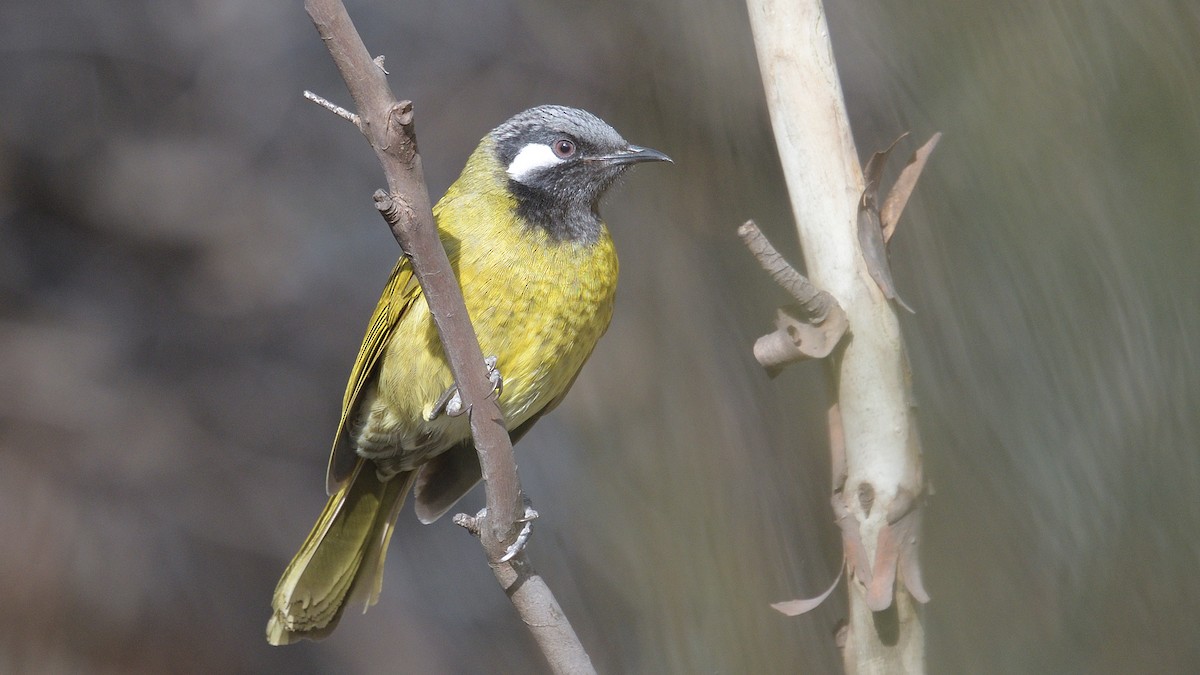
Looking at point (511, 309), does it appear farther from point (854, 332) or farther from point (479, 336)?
point (854, 332)

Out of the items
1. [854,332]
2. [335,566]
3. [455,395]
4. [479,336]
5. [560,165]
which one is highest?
[560,165]

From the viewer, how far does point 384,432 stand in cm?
290

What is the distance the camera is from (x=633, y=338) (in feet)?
8.19

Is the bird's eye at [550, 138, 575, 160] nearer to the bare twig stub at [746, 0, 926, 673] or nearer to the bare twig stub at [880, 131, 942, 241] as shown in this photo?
the bare twig stub at [746, 0, 926, 673]

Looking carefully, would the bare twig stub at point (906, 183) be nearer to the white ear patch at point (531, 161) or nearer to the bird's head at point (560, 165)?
the bird's head at point (560, 165)

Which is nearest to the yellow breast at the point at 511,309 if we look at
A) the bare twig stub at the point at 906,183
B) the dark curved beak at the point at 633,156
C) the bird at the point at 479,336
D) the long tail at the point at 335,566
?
the bird at the point at 479,336

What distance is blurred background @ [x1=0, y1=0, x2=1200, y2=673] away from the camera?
85 centimetres

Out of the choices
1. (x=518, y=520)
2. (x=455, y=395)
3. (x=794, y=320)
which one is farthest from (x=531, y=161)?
(x=794, y=320)

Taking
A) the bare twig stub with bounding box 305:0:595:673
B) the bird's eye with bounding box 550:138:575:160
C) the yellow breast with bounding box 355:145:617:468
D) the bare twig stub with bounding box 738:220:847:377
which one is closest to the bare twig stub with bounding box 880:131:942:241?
the bare twig stub with bounding box 738:220:847:377

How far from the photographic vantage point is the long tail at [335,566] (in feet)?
9.25

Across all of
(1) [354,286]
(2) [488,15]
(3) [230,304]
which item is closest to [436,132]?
(2) [488,15]

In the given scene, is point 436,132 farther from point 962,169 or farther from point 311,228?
point 962,169

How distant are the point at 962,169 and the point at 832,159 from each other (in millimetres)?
412

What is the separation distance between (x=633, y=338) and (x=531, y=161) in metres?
0.63
